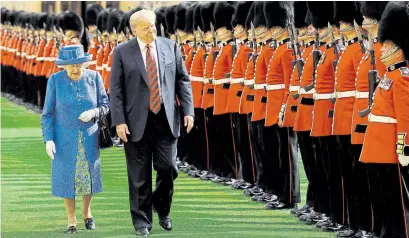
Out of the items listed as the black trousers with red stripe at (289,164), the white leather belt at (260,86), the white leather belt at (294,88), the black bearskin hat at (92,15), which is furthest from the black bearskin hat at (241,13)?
the black bearskin hat at (92,15)

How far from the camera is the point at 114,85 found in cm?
888

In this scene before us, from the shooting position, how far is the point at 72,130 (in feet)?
29.5

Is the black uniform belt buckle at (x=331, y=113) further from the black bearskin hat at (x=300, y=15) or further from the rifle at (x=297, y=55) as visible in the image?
the black bearskin hat at (x=300, y=15)

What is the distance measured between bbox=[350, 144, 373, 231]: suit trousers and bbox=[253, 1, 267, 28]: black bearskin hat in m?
2.34

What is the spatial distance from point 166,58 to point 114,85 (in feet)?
1.32

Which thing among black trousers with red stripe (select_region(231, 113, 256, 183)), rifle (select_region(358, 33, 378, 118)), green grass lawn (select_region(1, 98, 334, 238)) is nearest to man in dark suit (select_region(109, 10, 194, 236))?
green grass lawn (select_region(1, 98, 334, 238))

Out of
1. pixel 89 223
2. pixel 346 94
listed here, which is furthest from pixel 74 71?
pixel 346 94

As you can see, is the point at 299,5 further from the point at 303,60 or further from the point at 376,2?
the point at 376,2

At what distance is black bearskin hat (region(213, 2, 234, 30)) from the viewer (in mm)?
12195

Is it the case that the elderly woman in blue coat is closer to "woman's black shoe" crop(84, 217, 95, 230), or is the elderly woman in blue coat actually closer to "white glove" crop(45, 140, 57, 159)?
"white glove" crop(45, 140, 57, 159)

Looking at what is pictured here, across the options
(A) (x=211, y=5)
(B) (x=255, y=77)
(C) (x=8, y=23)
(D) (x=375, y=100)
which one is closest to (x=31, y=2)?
(C) (x=8, y=23)

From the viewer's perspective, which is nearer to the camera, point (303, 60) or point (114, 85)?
point (114, 85)

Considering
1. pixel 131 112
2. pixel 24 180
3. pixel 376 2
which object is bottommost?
pixel 24 180

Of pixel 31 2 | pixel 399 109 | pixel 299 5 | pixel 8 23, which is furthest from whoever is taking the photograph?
pixel 31 2
